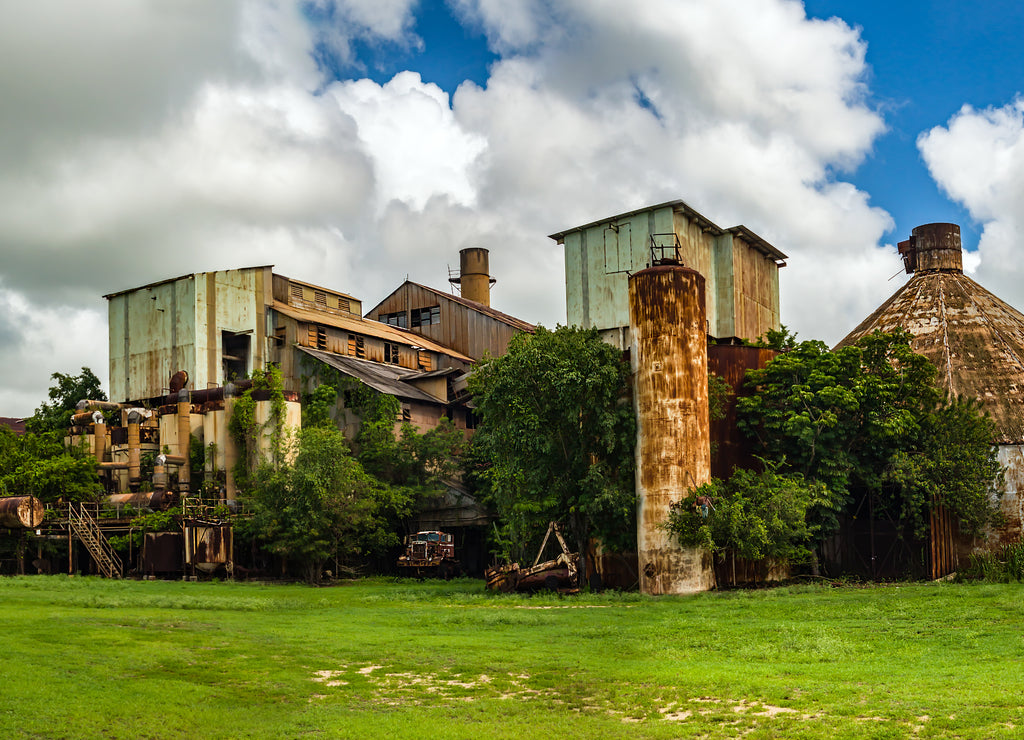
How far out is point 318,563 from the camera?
139 ft

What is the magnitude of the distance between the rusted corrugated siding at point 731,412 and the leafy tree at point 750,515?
2376 millimetres

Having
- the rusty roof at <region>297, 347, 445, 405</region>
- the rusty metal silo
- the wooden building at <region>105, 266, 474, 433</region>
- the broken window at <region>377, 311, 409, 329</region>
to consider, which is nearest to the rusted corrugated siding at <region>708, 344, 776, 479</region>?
the rusty metal silo

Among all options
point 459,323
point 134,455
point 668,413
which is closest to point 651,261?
point 668,413

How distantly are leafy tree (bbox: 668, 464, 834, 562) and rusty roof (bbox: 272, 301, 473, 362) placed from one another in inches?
1132

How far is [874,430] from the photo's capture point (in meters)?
37.1

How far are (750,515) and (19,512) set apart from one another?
2823 centimetres

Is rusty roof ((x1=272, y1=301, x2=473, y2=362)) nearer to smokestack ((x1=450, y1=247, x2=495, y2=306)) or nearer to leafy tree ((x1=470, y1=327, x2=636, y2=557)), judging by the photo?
smokestack ((x1=450, y1=247, x2=495, y2=306))

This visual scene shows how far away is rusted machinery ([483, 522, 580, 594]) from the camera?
3441 cm

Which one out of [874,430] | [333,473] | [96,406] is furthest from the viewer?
[96,406]

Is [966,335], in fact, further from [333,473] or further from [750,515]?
[333,473]

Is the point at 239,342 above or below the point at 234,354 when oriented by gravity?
above

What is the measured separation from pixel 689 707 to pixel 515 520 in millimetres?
22741

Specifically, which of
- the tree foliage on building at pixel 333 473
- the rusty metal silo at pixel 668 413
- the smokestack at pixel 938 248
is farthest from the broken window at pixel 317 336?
the smokestack at pixel 938 248

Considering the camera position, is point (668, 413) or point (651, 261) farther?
point (651, 261)
